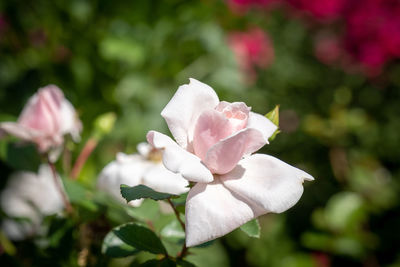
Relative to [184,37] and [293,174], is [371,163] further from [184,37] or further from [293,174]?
[293,174]

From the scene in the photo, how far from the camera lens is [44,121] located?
62 centimetres

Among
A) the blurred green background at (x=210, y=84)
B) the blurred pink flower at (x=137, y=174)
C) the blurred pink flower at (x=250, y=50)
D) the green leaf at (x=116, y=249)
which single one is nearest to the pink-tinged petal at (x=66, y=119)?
the blurred pink flower at (x=137, y=174)

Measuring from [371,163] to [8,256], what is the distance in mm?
1418

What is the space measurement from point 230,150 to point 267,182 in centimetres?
4

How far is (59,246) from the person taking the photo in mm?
543

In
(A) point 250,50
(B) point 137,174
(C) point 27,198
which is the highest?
(B) point 137,174

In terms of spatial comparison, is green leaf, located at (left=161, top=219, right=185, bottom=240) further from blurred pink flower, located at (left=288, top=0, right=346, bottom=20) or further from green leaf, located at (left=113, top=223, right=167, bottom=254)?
blurred pink flower, located at (left=288, top=0, right=346, bottom=20)

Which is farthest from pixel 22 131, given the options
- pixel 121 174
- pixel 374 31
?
pixel 374 31

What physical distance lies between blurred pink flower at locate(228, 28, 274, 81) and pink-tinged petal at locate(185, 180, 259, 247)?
1.58 m

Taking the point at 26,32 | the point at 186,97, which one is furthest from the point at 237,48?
the point at 186,97

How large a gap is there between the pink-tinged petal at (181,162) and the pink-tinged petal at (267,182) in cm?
3

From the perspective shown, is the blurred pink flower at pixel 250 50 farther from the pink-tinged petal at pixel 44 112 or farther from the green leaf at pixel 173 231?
the green leaf at pixel 173 231

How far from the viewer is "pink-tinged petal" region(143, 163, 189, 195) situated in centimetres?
52

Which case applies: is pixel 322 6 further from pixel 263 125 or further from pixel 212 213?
pixel 212 213
